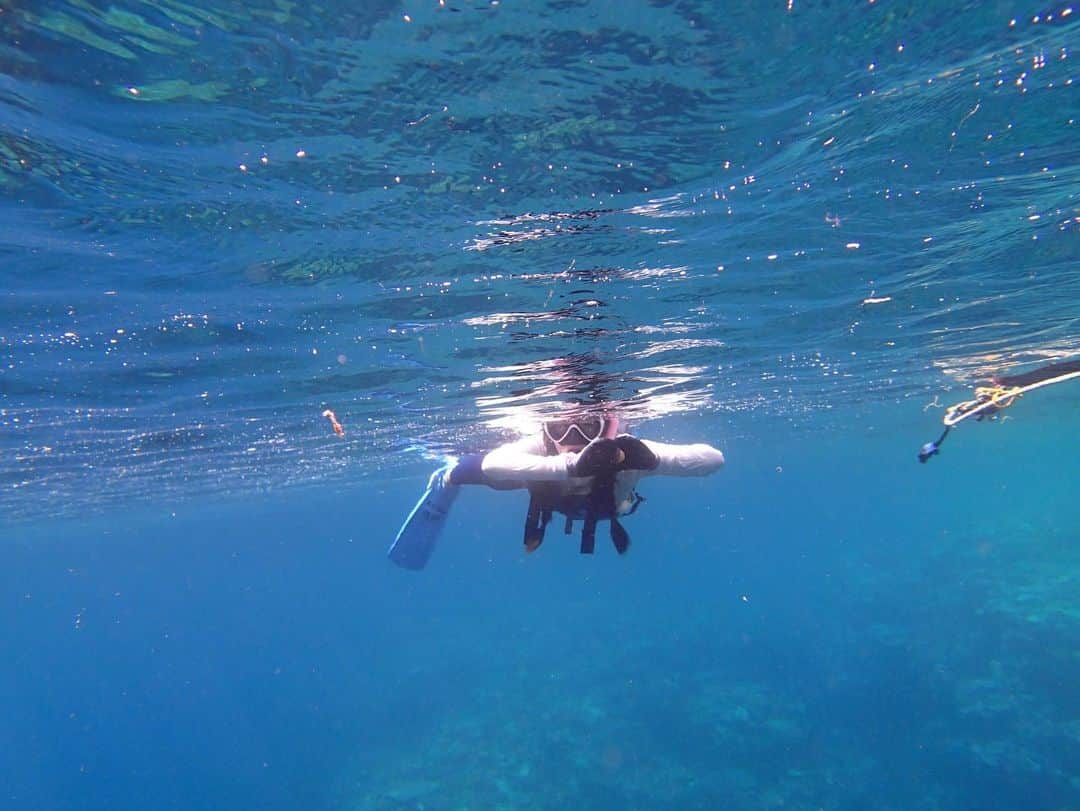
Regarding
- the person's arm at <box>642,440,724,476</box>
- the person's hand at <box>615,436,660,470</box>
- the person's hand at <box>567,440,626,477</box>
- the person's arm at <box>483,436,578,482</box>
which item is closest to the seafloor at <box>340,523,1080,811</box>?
the person's arm at <box>642,440,724,476</box>

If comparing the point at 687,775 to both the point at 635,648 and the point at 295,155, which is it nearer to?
the point at 635,648

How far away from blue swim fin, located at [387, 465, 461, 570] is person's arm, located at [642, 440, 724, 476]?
441 cm

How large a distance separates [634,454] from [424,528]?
5.36 metres

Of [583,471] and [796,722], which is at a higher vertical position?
[583,471]

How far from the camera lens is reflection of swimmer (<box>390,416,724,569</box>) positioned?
5.56 meters

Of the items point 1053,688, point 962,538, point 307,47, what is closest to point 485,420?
point 307,47

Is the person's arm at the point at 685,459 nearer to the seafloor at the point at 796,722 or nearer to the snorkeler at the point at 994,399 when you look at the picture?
the snorkeler at the point at 994,399

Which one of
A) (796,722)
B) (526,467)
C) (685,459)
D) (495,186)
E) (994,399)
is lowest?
(796,722)

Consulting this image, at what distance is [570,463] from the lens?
559 cm

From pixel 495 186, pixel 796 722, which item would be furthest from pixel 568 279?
pixel 796 722

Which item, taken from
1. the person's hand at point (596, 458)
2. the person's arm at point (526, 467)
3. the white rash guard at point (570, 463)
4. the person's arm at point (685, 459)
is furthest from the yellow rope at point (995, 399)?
the person's arm at point (526, 467)

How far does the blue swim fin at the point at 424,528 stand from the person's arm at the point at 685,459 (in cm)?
441

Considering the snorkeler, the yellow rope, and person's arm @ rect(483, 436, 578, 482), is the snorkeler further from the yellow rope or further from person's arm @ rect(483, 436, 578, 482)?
person's arm @ rect(483, 436, 578, 482)

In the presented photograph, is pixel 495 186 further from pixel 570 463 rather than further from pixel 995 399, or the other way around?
pixel 995 399
